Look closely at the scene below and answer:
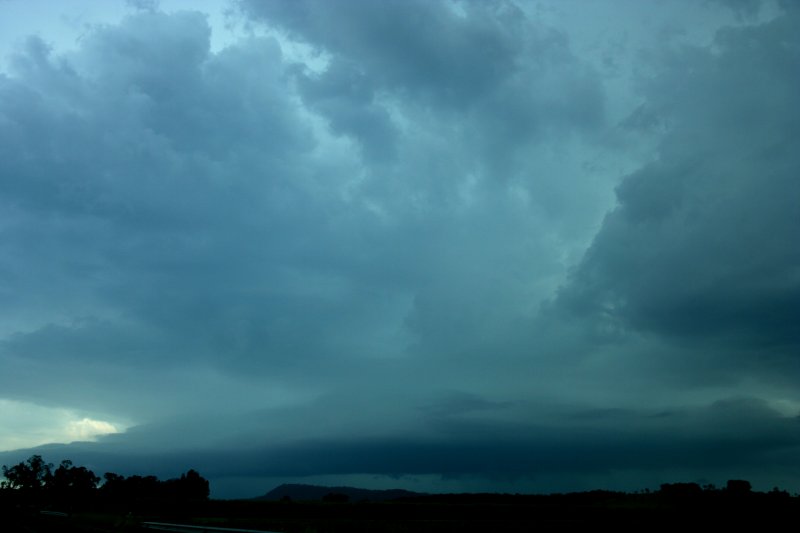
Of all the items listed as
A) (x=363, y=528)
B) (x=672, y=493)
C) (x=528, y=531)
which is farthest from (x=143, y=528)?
(x=672, y=493)

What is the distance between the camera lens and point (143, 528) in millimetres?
48969

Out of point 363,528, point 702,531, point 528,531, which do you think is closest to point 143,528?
point 363,528

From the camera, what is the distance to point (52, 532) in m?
44.5

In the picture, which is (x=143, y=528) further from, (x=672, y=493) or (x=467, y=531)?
(x=672, y=493)

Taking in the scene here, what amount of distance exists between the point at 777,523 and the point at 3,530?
4907cm

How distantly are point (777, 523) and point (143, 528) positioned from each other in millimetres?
43097

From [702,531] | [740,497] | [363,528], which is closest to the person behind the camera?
[702,531]

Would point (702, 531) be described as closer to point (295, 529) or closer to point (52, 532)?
point (295, 529)

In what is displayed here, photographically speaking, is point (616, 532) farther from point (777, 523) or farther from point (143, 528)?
point (143, 528)

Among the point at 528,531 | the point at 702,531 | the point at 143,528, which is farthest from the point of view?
the point at 143,528

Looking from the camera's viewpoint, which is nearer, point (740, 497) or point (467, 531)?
point (467, 531)

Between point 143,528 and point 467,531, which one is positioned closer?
point 467,531

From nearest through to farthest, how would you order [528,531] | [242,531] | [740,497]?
1. [242,531]
2. [528,531]
3. [740,497]

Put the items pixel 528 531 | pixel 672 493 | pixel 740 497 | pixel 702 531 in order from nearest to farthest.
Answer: pixel 702 531
pixel 528 531
pixel 740 497
pixel 672 493
